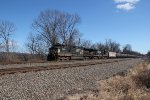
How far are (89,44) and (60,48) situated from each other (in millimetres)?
68200

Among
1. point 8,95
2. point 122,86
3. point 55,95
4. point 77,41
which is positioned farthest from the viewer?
point 77,41

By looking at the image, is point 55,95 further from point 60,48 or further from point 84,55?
point 84,55

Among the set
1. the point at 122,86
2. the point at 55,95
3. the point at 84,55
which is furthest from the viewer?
the point at 84,55

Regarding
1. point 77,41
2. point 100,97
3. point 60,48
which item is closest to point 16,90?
point 100,97

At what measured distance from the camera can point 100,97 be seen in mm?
10344

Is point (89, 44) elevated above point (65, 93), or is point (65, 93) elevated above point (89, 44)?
point (89, 44)

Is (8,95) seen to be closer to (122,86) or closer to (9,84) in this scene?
(9,84)

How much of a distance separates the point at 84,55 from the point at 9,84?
1530 inches

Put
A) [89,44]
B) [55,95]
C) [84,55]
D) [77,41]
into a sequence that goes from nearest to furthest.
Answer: [55,95] < [84,55] < [77,41] < [89,44]

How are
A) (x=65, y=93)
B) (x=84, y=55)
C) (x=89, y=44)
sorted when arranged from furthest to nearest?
(x=89, y=44), (x=84, y=55), (x=65, y=93)

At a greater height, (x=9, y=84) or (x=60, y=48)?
(x=60, y=48)

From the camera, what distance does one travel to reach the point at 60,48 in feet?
140

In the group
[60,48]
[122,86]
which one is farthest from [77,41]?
[122,86]

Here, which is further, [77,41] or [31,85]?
[77,41]
